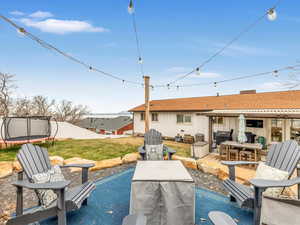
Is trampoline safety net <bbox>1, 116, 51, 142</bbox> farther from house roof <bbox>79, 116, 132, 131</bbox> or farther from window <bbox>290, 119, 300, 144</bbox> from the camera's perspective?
house roof <bbox>79, 116, 132, 131</bbox>

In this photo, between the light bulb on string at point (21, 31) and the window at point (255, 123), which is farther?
the window at point (255, 123)

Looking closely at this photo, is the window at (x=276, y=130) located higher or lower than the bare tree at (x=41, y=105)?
lower

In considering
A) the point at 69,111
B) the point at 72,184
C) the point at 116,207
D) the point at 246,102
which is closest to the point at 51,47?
the point at 72,184

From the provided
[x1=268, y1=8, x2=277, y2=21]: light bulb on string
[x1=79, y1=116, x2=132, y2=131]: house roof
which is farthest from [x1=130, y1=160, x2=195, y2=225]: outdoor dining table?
[x1=79, y1=116, x2=132, y2=131]: house roof

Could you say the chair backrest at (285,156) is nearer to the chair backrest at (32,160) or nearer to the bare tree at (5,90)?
the chair backrest at (32,160)

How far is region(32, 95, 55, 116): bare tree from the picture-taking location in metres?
21.0

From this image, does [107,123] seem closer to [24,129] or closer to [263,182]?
[24,129]

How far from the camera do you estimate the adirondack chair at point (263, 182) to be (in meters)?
2.06

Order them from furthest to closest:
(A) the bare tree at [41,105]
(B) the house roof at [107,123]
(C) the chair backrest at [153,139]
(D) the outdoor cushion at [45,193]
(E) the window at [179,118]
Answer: (B) the house roof at [107,123] < (A) the bare tree at [41,105] < (E) the window at [179,118] < (C) the chair backrest at [153,139] < (D) the outdoor cushion at [45,193]

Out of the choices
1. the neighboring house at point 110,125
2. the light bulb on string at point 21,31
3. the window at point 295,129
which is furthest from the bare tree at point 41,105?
the window at point 295,129

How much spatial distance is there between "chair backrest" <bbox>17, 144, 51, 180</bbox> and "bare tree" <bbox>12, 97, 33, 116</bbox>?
1921cm

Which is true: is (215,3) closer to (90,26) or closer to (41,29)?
(90,26)

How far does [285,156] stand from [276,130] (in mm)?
8506

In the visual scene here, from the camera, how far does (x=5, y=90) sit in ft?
55.3
